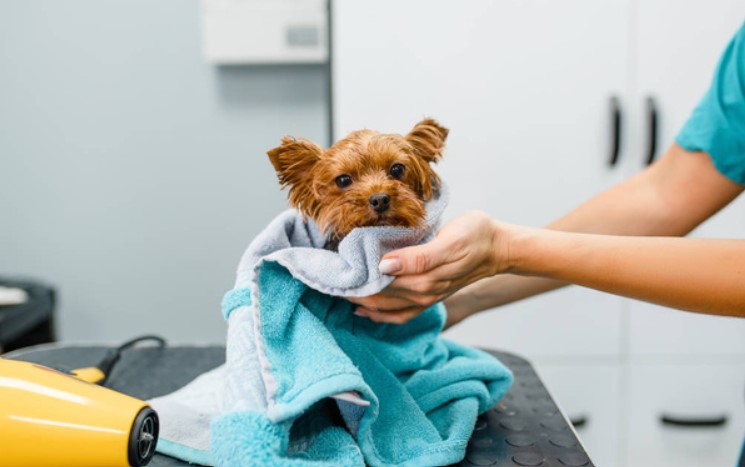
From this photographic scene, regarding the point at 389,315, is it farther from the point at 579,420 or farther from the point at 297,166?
the point at 579,420

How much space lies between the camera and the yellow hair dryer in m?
0.56

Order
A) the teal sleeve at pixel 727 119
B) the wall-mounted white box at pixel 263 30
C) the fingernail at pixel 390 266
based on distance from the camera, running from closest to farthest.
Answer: the fingernail at pixel 390 266
the teal sleeve at pixel 727 119
the wall-mounted white box at pixel 263 30

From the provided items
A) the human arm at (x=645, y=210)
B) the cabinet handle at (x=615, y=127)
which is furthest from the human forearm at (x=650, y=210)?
the cabinet handle at (x=615, y=127)

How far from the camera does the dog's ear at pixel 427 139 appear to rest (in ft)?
2.39

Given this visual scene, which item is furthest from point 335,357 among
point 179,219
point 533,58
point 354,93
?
point 179,219

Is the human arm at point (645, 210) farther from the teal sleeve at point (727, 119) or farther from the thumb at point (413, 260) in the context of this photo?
the thumb at point (413, 260)

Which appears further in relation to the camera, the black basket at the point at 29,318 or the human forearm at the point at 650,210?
the black basket at the point at 29,318

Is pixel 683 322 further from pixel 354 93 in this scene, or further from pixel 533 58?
pixel 354 93

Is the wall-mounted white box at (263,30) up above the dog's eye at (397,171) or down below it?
above

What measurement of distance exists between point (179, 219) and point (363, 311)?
4.26ft

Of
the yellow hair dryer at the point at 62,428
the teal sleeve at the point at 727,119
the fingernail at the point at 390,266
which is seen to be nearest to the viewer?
the yellow hair dryer at the point at 62,428

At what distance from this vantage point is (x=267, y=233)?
716mm

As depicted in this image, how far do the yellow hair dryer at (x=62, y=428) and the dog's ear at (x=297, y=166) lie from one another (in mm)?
269

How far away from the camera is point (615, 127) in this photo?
1.51 meters
